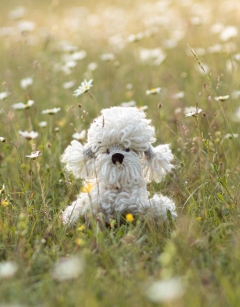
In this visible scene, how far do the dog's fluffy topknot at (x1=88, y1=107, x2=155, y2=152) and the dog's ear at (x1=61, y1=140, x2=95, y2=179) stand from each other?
5cm

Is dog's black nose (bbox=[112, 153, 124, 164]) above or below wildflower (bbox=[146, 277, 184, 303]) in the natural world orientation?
below

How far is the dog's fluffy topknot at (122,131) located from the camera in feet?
7.84

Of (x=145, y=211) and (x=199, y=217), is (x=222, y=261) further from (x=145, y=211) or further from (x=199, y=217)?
(x=145, y=211)

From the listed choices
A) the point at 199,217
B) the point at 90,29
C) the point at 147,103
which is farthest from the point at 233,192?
the point at 90,29

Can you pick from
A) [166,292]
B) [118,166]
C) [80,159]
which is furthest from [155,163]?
[166,292]

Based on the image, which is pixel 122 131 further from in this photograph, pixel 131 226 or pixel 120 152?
pixel 131 226

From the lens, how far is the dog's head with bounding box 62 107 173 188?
2393 millimetres

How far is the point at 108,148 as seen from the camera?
8.02 feet

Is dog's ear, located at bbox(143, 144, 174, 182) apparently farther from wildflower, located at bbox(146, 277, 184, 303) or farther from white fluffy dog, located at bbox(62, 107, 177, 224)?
wildflower, located at bbox(146, 277, 184, 303)

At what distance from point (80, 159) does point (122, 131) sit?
241 millimetres

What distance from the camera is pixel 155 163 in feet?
8.23

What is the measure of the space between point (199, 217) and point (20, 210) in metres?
0.78

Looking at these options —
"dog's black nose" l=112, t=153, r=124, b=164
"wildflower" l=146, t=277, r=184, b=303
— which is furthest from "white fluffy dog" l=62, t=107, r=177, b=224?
"wildflower" l=146, t=277, r=184, b=303

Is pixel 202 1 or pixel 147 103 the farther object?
pixel 202 1
